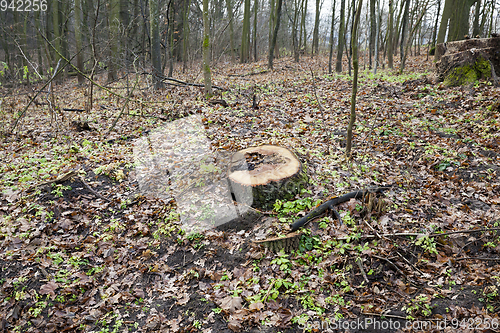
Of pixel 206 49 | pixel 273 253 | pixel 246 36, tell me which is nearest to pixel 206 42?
pixel 206 49

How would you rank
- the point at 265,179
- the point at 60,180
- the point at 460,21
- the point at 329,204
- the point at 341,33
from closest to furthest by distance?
the point at 329,204, the point at 265,179, the point at 60,180, the point at 460,21, the point at 341,33

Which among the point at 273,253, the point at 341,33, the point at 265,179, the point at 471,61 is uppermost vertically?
the point at 341,33

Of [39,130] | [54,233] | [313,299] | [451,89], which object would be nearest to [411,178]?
[313,299]

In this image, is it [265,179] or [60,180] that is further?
[60,180]

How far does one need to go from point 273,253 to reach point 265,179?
1.14 metres

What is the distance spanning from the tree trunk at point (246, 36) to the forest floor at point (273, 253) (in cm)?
1488

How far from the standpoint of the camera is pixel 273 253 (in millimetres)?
3729

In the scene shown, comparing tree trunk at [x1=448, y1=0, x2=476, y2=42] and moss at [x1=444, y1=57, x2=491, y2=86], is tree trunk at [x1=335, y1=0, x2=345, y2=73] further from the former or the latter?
moss at [x1=444, y1=57, x2=491, y2=86]

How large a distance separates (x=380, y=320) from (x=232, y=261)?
1.84 m

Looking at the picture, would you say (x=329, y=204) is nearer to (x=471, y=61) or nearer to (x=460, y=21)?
(x=471, y=61)

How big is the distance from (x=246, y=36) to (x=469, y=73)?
625 inches

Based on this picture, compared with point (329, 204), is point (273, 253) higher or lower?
lower

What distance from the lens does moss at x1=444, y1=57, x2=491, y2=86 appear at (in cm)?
805

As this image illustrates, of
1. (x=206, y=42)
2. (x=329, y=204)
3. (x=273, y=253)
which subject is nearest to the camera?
(x=273, y=253)
